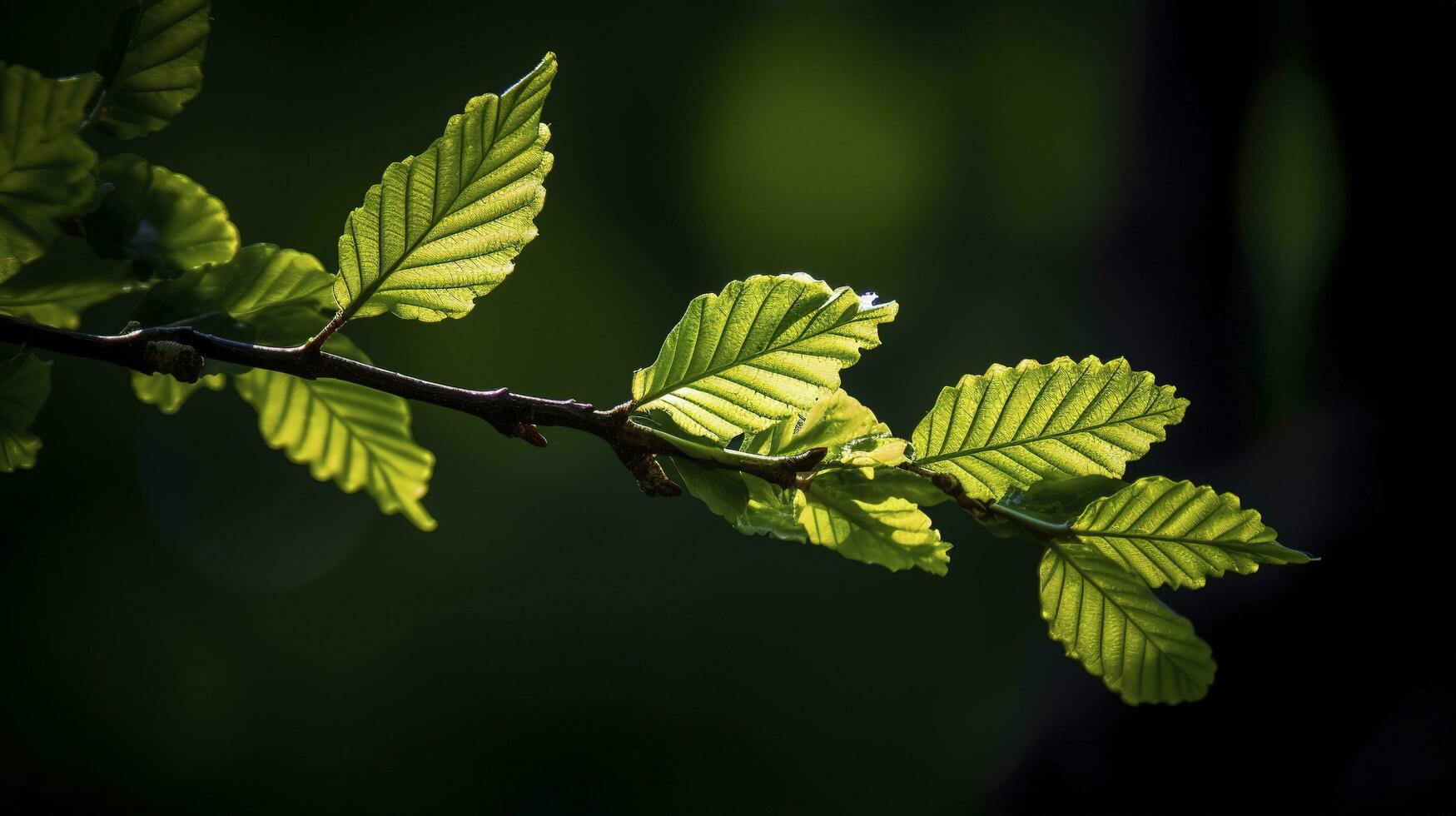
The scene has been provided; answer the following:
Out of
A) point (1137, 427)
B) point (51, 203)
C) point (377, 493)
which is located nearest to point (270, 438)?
point (377, 493)

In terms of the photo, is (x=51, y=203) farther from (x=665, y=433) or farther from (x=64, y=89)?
(x=665, y=433)

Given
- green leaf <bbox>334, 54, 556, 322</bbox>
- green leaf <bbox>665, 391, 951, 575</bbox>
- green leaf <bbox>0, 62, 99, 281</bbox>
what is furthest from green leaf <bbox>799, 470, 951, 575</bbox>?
green leaf <bbox>0, 62, 99, 281</bbox>

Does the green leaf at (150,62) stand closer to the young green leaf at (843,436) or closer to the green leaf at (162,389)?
the green leaf at (162,389)

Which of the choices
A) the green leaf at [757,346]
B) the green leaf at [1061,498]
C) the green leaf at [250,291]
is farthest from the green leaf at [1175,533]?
the green leaf at [250,291]

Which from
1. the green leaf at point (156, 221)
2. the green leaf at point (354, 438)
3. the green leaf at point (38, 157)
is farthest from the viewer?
the green leaf at point (354, 438)

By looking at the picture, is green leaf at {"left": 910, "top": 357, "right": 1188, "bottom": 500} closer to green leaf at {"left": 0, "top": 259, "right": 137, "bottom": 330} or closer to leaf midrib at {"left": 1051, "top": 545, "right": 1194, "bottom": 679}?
leaf midrib at {"left": 1051, "top": 545, "right": 1194, "bottom": 679}

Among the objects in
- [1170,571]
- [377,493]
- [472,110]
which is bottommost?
[377,493]

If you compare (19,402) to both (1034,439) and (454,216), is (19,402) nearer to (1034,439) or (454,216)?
(454,216)
